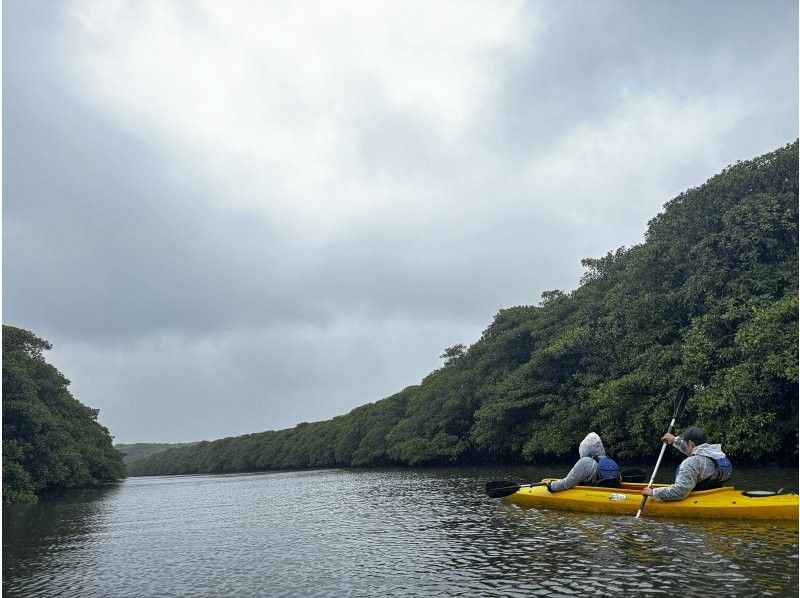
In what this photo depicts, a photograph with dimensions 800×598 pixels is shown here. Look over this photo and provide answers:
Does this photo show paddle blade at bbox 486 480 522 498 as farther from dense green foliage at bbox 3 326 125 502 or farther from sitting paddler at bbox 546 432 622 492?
dense green foliage at bbox 3 326 125 502

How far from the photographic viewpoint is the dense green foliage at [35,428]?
106 feet

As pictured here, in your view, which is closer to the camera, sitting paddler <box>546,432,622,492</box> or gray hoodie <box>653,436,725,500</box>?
gray hoodie <box>653,436,725,500</box>

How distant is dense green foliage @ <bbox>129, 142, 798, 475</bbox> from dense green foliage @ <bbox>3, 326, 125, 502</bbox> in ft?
90.7

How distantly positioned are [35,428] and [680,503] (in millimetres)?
35869

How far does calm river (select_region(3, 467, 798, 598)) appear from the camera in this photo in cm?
889

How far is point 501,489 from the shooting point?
715 inches

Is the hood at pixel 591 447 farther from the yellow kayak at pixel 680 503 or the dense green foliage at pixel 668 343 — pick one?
the dense green foliage at pixel 668 343

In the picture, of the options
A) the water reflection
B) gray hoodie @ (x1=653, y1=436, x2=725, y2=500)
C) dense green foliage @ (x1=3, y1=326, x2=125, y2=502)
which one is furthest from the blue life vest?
dense green foliage @ (x1=3, y1=326, x2=125, y2=502)

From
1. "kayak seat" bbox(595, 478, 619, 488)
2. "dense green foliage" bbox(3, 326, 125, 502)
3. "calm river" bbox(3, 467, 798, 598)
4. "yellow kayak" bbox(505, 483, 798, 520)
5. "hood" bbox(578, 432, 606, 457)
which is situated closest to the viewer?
"calm river" bbox(3, 467, 798, 598)

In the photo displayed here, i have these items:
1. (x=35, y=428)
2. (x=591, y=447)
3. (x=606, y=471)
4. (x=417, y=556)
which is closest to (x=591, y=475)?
(x=606, y=471)

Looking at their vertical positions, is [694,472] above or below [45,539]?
above

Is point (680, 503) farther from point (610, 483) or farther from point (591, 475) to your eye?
point (591, 475)

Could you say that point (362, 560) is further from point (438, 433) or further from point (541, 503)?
point (438, 433)

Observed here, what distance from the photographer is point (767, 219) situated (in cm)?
2450
